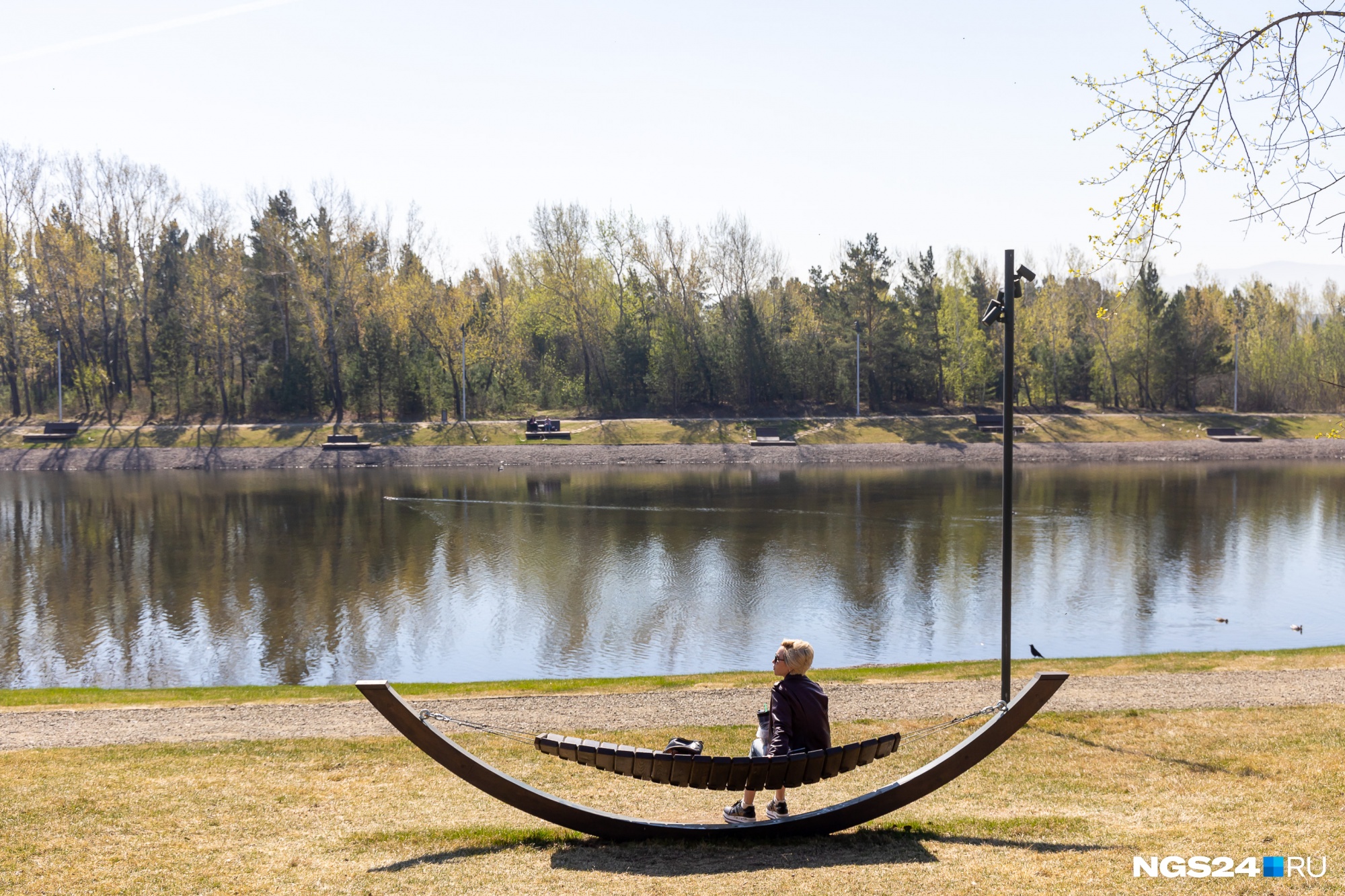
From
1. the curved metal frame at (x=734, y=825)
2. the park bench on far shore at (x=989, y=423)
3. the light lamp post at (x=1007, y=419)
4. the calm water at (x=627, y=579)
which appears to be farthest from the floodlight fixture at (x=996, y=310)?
the park bench on far shore at (x=989, y=423)

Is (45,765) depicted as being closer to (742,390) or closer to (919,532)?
(919,532)

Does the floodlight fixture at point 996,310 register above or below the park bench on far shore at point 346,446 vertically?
above

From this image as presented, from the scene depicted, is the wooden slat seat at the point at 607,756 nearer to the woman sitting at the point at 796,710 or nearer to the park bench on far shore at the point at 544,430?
the woman sitting at the point at 796,710

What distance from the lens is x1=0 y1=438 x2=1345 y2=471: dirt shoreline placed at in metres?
59.1

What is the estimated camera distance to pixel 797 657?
283 inches

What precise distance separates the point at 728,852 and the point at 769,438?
57309mm

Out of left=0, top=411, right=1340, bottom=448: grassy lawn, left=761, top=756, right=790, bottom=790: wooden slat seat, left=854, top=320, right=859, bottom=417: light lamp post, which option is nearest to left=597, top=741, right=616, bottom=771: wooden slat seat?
left=761, top=756, right=790, bottom=790: wooden slat seat

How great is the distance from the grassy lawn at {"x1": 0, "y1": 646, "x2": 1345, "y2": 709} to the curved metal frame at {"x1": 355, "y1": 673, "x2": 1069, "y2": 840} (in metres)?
6.16

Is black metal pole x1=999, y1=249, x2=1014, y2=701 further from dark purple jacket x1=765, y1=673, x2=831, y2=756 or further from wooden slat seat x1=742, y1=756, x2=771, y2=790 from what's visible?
wooden slat seat x1=742, y1=756, x2=771, y2=790

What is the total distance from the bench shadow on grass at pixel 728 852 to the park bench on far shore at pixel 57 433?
67.3 m

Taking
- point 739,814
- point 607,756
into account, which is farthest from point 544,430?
point 607,756

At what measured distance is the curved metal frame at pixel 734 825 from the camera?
24.0 ft

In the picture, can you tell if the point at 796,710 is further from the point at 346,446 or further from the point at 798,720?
the point at 346,446

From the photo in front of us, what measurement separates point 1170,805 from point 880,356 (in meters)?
66.7
